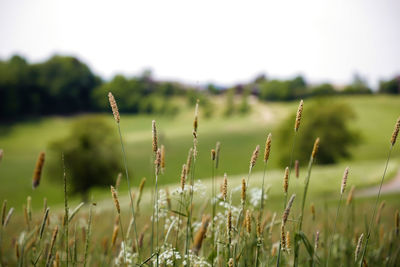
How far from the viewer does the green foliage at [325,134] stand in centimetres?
4812

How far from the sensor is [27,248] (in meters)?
2.68

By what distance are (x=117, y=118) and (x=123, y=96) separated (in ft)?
348

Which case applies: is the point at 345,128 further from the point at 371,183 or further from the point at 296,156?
the point at 371,183

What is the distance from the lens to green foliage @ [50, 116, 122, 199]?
32.9m

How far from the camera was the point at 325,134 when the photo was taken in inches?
1903

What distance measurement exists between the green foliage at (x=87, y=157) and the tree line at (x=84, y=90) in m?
53.9

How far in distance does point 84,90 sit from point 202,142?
2274 inches

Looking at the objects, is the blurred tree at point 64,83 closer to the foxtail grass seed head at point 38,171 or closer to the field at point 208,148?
the field at point 208,148

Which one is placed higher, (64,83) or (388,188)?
(64,83)

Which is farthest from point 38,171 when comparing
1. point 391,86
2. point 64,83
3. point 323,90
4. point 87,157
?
point 391,86

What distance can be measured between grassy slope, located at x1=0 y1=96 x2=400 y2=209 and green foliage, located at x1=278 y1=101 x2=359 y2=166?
2616 mm

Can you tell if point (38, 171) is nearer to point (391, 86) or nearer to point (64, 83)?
point (64, 83)

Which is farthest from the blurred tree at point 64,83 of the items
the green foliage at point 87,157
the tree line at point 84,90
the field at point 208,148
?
the green foliage at point 87,157

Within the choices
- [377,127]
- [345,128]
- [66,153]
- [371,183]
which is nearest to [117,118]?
[371,183]
